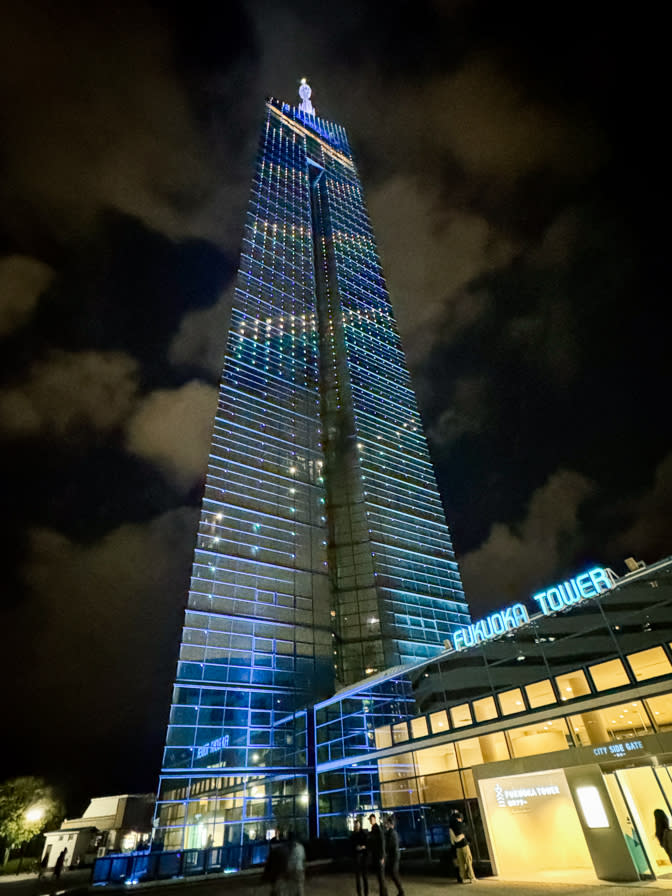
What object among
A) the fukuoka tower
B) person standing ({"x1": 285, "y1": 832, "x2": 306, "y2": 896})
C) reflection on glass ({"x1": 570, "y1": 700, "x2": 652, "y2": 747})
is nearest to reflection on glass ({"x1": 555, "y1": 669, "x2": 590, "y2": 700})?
reflection on glass ({"x1": 570, "y1": 700, "x2": 652, "y2": 747})

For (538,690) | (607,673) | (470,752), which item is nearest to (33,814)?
(470,752)

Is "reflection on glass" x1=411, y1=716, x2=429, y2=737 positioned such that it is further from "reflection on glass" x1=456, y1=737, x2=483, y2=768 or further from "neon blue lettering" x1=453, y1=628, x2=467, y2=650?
"neon blue lettering" x1=453, y1=628, x2=467, y2=650

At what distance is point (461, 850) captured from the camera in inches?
454

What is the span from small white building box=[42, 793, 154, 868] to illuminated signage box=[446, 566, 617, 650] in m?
27.4

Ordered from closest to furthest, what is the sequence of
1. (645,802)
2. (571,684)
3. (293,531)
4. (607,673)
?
(645,802) → (607,673) → (571,684) → (293,531)

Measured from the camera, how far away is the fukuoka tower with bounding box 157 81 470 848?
23484 millimetres

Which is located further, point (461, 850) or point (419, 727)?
point (419, 727)

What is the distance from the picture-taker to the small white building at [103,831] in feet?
116

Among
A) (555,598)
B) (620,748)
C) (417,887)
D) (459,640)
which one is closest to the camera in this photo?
(620,748)

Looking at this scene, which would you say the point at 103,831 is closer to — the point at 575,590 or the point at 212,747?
the point at 212,747

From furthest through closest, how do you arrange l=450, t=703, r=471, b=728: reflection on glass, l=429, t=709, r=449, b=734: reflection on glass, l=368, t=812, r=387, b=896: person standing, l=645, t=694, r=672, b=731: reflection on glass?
l=429, t=709, r=449, b=734: reflection on glass < l=450, t=703, r=471, b=728: reflection on glass < l=645, t=694, r=672, b=731: reflection on glass < l=368, t=812, r=387, b=896: person standing

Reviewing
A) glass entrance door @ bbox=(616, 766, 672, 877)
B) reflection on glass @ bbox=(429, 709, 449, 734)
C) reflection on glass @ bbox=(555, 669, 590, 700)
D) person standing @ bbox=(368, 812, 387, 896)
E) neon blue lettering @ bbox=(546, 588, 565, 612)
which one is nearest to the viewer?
person standing @ bbox=(368, 812, 387, 896)

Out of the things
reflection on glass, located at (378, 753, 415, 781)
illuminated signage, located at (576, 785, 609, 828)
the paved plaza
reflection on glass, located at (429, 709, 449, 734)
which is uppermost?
reflection on glass, located at (429, 709, 449, 734)

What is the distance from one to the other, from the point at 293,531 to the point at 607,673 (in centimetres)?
2291
